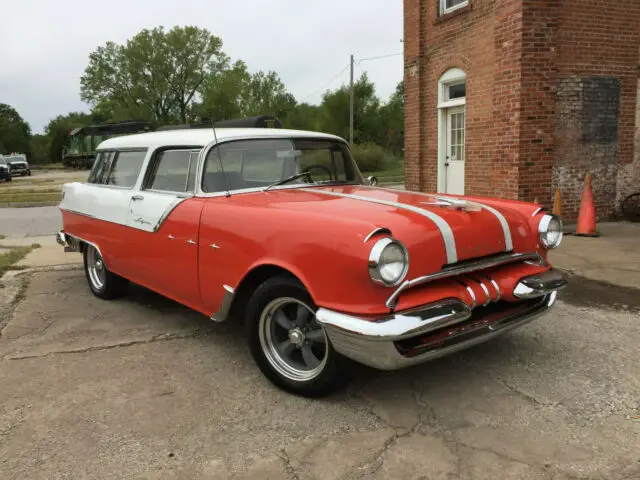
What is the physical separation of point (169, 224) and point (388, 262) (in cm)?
199

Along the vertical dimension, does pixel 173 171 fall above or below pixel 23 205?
above

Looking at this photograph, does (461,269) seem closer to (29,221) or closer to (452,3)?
(452,3)

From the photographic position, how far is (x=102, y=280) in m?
5.51

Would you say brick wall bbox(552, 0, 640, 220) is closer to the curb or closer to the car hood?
the car hood

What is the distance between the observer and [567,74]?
344 inches

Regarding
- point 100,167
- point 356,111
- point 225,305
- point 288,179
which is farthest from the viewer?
point 356,111

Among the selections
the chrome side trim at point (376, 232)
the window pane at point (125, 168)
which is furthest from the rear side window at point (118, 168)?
the chrome side trim at point (376, 232)

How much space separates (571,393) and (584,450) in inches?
25.3

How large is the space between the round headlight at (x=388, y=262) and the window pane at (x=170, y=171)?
1.95m

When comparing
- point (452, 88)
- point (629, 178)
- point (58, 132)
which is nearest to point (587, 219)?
point (629, 178)

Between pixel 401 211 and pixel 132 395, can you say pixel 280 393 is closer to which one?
pixel 132 395

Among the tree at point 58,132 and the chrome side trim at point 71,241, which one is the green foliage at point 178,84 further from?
the chrome side trim at point 71,241

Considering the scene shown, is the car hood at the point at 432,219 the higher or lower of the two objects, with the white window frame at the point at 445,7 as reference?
lower

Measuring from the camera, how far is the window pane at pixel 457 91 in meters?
10.3
